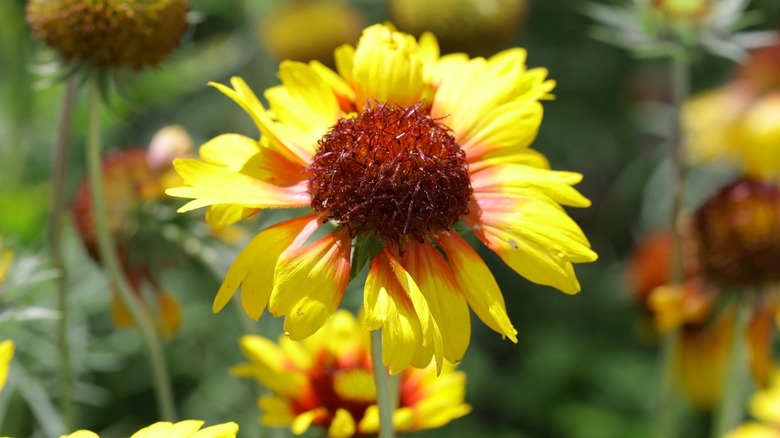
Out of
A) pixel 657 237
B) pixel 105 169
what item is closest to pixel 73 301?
pixel 105 169

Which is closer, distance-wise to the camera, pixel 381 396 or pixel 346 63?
pixel 381 396

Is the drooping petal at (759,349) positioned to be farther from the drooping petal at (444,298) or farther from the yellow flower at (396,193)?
the drooping petal at (444,298)

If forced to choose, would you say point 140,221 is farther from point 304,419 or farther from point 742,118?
point 742,118

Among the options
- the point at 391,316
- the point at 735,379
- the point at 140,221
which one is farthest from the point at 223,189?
the point at 735,379

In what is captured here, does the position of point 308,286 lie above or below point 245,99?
below

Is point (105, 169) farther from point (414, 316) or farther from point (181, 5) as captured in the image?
point (414, 316)

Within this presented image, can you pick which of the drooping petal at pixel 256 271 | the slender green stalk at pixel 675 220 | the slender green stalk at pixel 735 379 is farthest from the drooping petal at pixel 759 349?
the drooping petal at pixel 256 271

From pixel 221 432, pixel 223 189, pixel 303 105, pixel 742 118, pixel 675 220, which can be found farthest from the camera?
pixel 742 118
